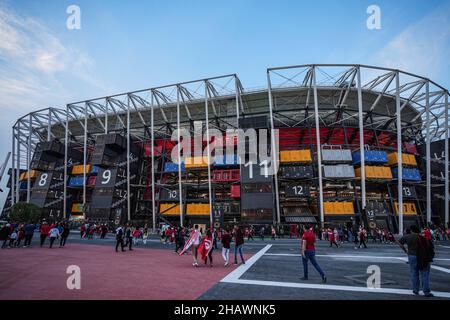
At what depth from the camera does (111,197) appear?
45.4 m

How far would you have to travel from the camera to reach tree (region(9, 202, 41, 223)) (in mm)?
42594

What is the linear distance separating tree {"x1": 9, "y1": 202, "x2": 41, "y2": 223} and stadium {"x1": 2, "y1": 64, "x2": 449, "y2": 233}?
512 centimetres

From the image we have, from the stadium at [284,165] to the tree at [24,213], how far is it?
5121 mm

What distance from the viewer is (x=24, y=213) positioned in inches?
1705

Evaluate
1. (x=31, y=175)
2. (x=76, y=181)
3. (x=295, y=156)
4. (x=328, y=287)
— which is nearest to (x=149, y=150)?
(x=76, y=181)

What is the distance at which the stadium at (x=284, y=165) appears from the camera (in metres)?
35.9

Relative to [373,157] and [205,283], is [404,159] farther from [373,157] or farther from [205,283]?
[205,283]

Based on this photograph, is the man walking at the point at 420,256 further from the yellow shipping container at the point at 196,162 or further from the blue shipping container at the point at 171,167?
the blue shipping container at the point at 171,167

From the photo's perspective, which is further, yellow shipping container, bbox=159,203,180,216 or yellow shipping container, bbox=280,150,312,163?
yellow shipping container, bbox=159,203,180,216

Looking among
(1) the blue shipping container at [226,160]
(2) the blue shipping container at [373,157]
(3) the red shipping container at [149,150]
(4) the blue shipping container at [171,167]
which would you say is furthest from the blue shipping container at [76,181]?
(2) the blue shipping container at [373,157]

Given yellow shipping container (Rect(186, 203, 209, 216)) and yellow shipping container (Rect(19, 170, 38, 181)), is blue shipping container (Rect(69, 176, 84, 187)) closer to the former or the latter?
yellow shipping container (Rect(19, 170, 38, 181))

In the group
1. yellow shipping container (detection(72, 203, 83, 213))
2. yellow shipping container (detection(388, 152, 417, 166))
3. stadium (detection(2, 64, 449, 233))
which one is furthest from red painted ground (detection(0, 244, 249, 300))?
yellow shipping container (detection(72, 203, 83, 213))
